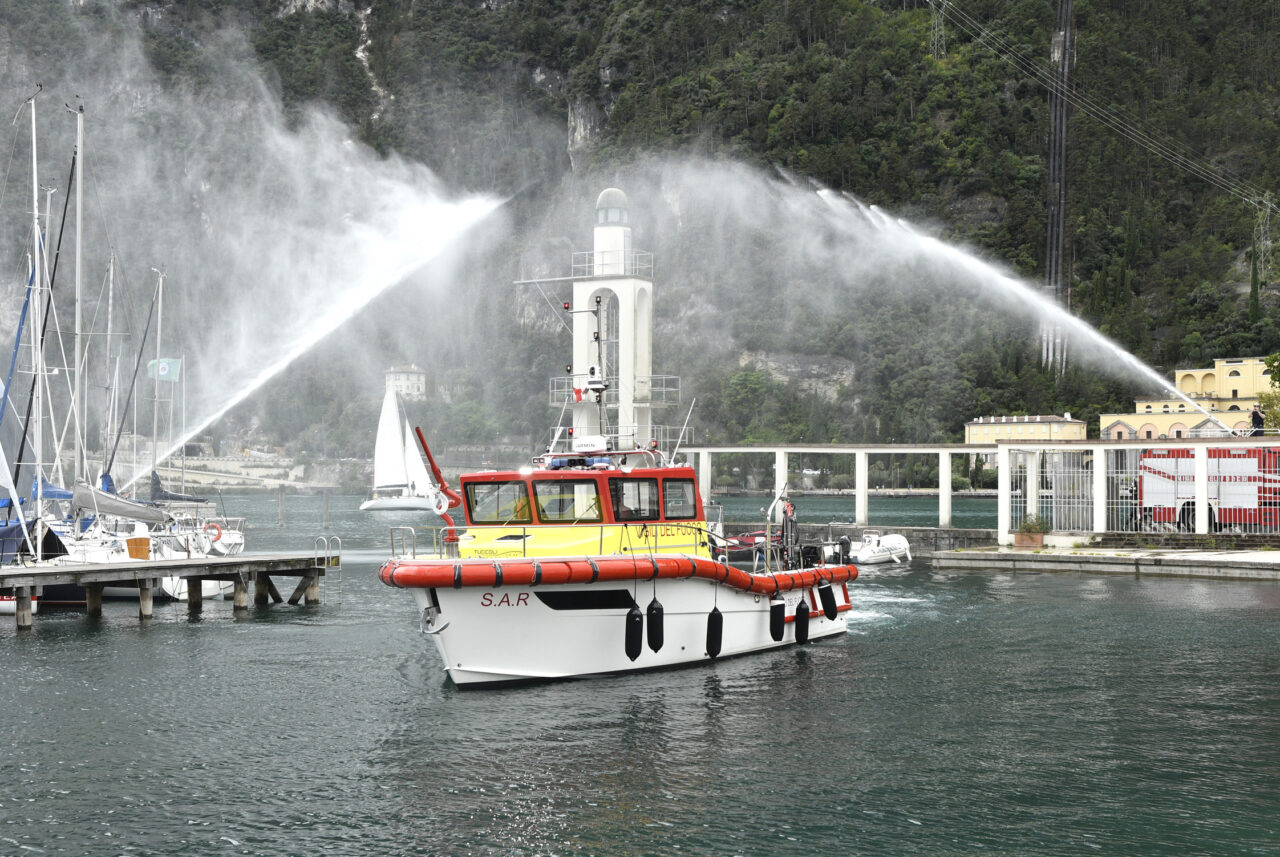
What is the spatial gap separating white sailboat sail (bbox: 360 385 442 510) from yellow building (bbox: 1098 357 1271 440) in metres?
67.5

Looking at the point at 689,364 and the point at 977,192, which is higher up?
the point at 977,192

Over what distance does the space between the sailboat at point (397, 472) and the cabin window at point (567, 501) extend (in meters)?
91.6

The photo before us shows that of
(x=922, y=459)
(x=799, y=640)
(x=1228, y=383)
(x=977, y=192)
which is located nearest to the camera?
(x=799, y=640)

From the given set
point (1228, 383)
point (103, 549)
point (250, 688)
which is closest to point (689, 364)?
point (1228, 383)

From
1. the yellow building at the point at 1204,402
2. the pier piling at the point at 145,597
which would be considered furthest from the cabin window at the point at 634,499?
the yellow building at the point at 1204,402

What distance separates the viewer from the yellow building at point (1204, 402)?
131 metres

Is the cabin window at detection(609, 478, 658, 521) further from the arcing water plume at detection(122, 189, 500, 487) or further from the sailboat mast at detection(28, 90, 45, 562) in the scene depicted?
the arcing water plume at detection(122, 189, 500, 487)

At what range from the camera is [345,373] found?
19138 cm

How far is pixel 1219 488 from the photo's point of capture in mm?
54156

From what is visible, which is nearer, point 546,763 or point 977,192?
point 546,763

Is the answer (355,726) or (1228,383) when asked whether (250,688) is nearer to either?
(355,726)

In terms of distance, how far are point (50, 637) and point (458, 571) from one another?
55.0 feet

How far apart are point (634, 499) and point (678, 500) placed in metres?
1.10

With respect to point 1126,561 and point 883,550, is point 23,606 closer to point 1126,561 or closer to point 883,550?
point 883,550
